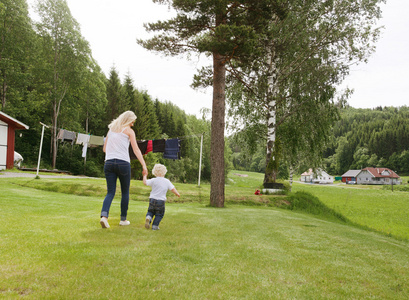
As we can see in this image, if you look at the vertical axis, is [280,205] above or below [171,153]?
below

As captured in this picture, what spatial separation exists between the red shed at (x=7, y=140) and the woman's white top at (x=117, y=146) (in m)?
25.8

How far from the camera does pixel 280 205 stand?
13.4 m

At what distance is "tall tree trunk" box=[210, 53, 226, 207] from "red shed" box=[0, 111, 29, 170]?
2272 centimetres

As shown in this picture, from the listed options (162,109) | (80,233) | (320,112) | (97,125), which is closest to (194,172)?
(162,109)

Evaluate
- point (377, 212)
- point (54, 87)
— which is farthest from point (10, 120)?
point (377, 212)

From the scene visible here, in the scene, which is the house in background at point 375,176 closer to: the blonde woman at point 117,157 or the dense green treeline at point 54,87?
the dense green treeline at point 54,87

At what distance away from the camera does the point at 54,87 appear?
32.5 metres

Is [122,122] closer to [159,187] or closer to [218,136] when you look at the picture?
[159,187]

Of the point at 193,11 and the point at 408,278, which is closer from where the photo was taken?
the point at 408,278

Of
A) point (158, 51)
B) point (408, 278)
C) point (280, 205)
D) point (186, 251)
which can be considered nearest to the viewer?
point (408, 278)

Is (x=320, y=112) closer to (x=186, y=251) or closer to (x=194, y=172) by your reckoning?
(x=186, y=251)

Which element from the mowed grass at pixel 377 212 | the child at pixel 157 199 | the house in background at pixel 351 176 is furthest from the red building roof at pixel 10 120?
the house in background at pixel 351 176

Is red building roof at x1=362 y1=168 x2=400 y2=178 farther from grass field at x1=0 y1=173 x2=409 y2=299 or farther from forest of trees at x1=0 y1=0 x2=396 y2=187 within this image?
grass field at x1=0 y1=173 x2=409 y2=299

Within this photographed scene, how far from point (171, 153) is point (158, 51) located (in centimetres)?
1032
